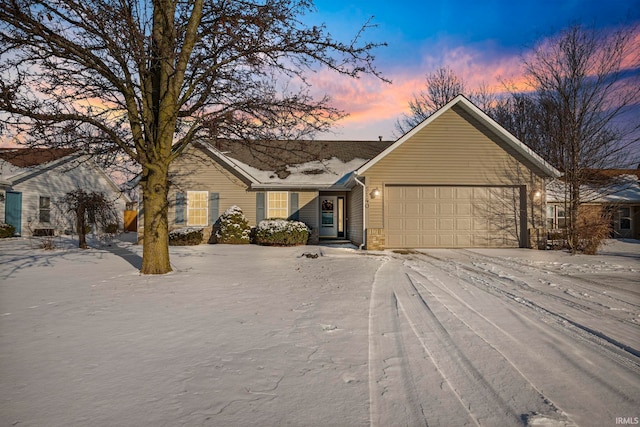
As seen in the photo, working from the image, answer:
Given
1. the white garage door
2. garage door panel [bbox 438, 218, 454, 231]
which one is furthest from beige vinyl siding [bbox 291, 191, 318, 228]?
garage door panel [bbox 438, 218, 454, 231]

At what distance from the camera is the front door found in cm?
1981

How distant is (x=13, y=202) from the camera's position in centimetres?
1912

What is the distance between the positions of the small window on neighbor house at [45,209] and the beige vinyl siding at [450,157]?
1944cm

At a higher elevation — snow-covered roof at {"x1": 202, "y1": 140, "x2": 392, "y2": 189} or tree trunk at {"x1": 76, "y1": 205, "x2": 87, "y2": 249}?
snow-covered roof at {"x1": 202, "y1": 140, "x2": 392, "y2": 189}

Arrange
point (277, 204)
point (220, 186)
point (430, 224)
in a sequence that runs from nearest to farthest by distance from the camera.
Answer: point (430, 224)
point (220, 186)
point (277, 204)

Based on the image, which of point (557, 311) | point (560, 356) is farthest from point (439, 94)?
point (560, 356)

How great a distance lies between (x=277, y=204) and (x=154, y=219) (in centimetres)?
964

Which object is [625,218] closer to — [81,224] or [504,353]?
[504,353]

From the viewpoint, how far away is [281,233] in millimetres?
15438

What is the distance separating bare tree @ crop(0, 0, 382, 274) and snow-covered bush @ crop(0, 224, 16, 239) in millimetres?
13636

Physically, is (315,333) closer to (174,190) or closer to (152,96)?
(152,96)

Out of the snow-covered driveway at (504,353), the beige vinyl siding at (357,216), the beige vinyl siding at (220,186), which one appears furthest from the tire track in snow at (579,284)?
the beige vinyl siding at (220,186)

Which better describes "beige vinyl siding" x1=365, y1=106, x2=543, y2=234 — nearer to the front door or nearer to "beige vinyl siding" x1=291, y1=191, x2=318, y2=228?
"beige vinyl siding" x1=291, y1=191, x2=318, y2=228

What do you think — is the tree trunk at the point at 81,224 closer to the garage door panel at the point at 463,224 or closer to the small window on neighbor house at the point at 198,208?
the small window on neighbor house at the point at 198,208
